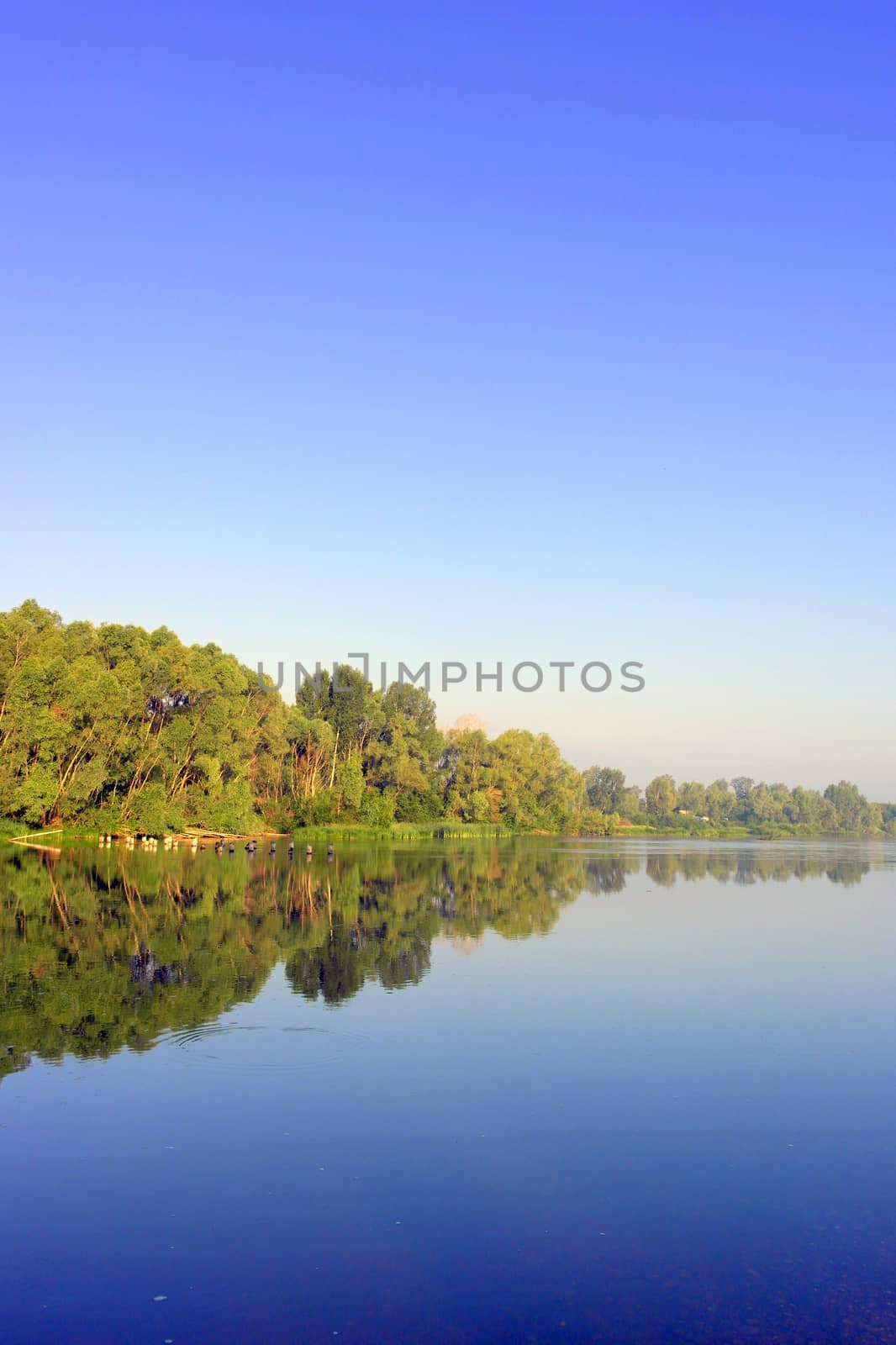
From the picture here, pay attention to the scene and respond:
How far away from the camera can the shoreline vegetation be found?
64625 millimetres

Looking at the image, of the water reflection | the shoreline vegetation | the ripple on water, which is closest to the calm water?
the ripple on water

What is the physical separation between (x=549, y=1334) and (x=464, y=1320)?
26.1 inches

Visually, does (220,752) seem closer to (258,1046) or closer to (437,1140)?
(258,1046)

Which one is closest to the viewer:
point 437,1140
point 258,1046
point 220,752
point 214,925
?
point 437,1140

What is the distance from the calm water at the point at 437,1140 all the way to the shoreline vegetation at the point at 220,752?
39.5 meters

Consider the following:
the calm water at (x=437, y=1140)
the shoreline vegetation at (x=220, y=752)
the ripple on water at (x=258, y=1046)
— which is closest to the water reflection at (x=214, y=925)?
the calm water at (x=437, y=1140)

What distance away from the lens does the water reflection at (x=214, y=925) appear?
18125 millimetres

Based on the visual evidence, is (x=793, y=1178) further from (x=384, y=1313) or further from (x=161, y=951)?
(x=161, y=951)

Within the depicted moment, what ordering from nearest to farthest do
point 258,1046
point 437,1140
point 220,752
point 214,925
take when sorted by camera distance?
point 437,1140, point 258,1046, point 214,925, point 220,752

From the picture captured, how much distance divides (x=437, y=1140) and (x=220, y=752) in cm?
6644

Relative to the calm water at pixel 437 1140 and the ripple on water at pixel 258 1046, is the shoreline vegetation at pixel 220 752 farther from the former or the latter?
the ripple on water at pixel 258 1046

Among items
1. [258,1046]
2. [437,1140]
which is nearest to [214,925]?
[258,1046]

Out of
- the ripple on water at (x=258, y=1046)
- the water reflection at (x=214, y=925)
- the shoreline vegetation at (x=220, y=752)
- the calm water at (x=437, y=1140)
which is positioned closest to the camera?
the calm water at (x=437, y=1140)

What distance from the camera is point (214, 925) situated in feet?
96.2
